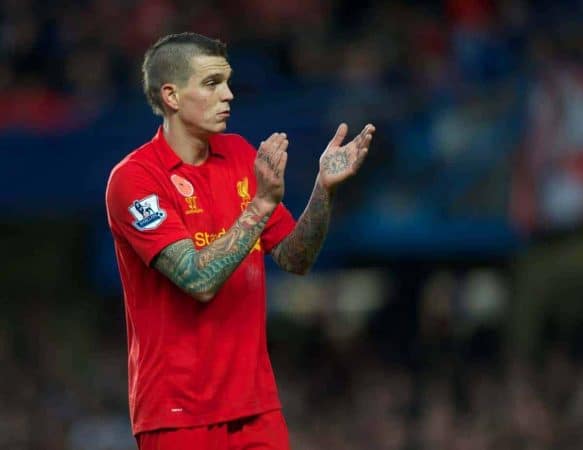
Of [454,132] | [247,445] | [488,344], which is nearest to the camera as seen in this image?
[247,445]

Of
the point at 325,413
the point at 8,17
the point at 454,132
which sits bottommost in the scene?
the point at 325,413

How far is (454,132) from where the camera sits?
12375mm

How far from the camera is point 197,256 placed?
581 centimetres

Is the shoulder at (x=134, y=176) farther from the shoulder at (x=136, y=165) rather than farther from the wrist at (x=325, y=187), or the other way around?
the wrist at (x=325, y=187)

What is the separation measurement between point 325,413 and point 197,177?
7.19 m

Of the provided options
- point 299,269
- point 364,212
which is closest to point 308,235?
point 299,269

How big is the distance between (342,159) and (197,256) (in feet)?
2.52

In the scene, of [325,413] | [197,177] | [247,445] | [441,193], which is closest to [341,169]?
[197,177]

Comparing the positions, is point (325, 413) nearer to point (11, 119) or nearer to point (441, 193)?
point (441, 193)

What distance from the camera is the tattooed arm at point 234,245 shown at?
5.77 meters

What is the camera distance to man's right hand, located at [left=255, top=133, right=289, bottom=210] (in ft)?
19.0

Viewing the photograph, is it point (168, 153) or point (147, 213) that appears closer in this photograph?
point (147, 213)

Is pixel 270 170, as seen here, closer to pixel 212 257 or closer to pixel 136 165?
pixel 212 257

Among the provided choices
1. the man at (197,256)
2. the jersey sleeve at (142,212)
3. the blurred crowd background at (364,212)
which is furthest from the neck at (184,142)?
the blurred crowd background at (364,212)
